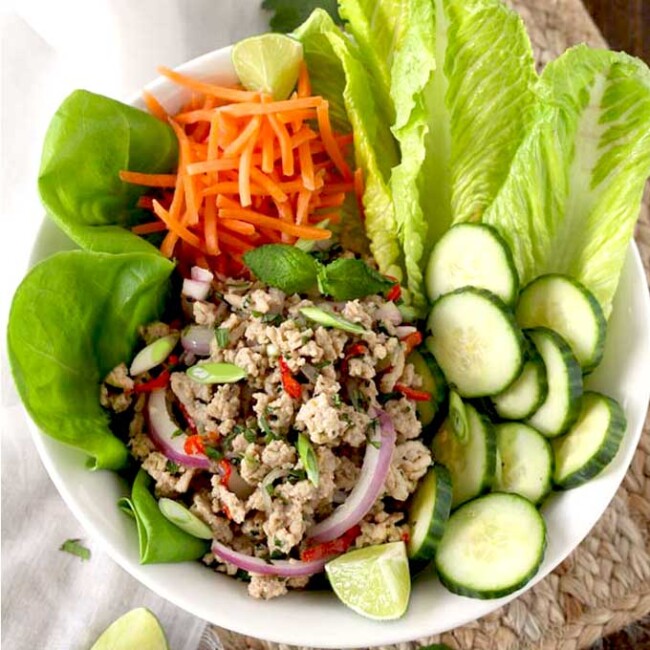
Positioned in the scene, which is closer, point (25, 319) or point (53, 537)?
point (25, 319)

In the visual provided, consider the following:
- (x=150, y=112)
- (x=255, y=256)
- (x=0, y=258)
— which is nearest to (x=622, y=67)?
(x=255, y=256)

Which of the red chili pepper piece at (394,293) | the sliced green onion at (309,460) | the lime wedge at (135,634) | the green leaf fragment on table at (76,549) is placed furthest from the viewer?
the green leaf fragment on table at (76,549)

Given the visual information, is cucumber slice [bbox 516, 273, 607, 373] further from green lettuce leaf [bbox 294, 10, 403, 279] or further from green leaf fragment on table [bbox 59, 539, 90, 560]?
green leaf fragment on table [bbox 59, 539, 90, 560]

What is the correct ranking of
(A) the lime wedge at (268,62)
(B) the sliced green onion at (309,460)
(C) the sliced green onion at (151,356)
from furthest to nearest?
1. (A) the lime wedge at (268,62)
2. (C) the sliced green onion at (151,356)
3. (B) the sliced green onion at (309,460)

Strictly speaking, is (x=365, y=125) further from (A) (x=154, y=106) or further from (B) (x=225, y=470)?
(B) (x=225, y=470)

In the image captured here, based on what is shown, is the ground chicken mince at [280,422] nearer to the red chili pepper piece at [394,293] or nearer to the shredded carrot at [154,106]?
the red chili pepper piece at [394,293]

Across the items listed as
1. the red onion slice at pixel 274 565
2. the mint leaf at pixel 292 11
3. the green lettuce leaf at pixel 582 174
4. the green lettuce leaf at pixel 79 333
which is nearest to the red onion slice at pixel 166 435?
the green lettuce leaf at pixel 79 333

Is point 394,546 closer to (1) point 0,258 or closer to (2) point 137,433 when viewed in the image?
(2) point 137,433
